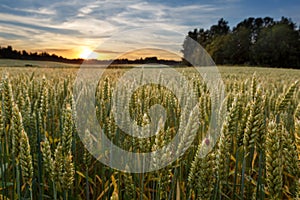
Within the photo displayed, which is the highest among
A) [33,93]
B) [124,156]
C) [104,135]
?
[33,93]

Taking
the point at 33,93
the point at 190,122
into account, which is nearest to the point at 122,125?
the point at 190,122

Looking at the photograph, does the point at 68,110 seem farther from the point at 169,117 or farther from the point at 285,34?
the point at 285,34

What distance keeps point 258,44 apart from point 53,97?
60897 millimetres

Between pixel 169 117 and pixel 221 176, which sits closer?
pixel 221 176

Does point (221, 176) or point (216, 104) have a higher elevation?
point (216, 104)

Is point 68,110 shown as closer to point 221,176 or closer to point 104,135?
point 104,135

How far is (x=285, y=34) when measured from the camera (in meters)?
57.2

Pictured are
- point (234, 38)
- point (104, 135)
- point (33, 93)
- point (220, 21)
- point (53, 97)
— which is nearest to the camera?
point (104, 135)

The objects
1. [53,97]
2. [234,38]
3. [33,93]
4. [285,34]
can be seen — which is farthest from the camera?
[234,38]

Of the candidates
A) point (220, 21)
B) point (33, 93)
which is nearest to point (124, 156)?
point (33, 93)

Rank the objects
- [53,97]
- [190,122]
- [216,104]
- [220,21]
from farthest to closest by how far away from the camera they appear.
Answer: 1. [220,21]
2. [53,97]
3. [216,104]
4. [190,122]

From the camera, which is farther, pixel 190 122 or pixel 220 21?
pixel 220 21

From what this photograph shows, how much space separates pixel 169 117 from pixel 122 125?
35.9 inches

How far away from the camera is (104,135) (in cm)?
175
